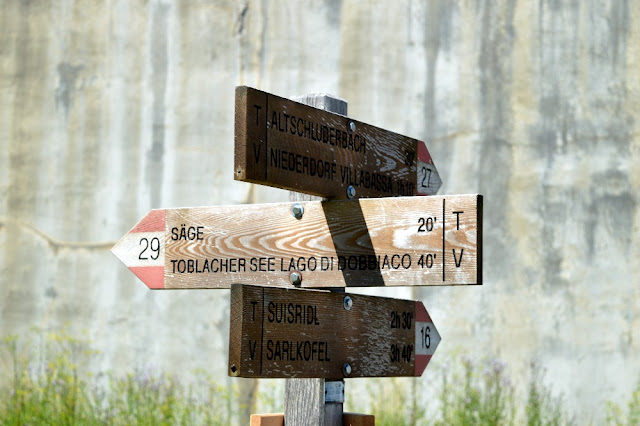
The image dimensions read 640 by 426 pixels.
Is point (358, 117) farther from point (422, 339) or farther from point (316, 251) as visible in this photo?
point (316, 251)

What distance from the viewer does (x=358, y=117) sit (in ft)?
19.7

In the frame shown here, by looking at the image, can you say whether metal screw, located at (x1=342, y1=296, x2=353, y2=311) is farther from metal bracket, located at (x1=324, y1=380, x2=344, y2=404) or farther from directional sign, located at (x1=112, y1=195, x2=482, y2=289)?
metal bracket, located at (x1=324, y1=380, x2=344, y2=404)

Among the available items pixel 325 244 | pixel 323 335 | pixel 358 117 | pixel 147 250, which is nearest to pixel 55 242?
pixel 358 117

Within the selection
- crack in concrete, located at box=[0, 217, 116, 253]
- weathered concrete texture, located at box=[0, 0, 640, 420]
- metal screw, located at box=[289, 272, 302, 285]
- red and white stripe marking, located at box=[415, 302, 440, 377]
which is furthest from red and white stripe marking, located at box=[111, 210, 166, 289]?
crack in concrete, located at box=[0, 217, 116, 253]

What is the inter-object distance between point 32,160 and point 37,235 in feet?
1.63

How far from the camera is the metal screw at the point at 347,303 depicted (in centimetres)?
258

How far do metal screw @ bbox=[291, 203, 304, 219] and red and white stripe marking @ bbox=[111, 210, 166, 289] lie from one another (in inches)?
16.0

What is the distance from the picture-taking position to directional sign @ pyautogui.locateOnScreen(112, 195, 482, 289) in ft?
8.11

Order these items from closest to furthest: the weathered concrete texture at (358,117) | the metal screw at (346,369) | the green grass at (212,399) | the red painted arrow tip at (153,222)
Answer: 1. the metal screw at (346,369)
2. the red painted arrow tip at (153,222)
3. the green grass at (212,399)
4. the weathered concrete texture at (358,117)

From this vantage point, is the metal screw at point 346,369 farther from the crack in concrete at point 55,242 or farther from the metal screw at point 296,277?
the crack in concrete at point 55,242

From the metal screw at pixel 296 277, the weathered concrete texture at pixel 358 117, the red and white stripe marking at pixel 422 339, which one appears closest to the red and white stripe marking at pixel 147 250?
the metal screw at pixel 296 277

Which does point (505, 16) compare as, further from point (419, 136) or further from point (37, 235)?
point (37, 235)

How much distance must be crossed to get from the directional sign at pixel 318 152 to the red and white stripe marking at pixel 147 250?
493 mm

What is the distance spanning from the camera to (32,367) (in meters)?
6.21
